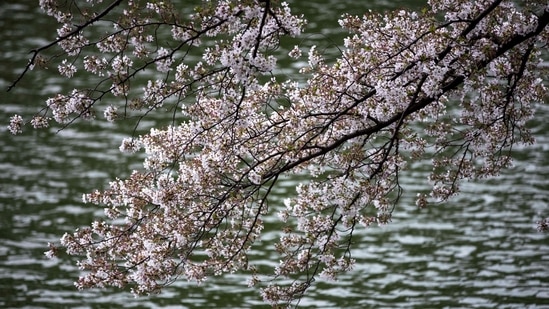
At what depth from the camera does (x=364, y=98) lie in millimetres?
7270

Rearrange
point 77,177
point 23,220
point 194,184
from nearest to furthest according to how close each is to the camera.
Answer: point 194,184
point 23,220
point 77,177

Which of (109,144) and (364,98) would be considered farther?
(109,144)

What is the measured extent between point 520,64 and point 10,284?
33.6 feet

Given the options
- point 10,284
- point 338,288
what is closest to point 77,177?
point 10,284

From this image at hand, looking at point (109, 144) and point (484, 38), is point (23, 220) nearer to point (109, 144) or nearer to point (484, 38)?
point (109, 144)

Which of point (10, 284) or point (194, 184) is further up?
point (10, 284)

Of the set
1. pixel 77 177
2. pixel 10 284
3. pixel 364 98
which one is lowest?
pixel 364 98

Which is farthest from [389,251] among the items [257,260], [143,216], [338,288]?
[143,216]

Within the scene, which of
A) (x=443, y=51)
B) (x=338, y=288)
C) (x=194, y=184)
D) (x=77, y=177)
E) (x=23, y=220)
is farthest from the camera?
(x=77, y=177)

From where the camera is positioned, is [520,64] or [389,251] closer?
[520,64]

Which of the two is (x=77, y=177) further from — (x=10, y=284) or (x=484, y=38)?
(x=484, y=38)

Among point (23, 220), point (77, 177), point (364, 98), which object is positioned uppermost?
point (77, 177)

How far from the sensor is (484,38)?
7.31 meters

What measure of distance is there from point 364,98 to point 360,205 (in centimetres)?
115
